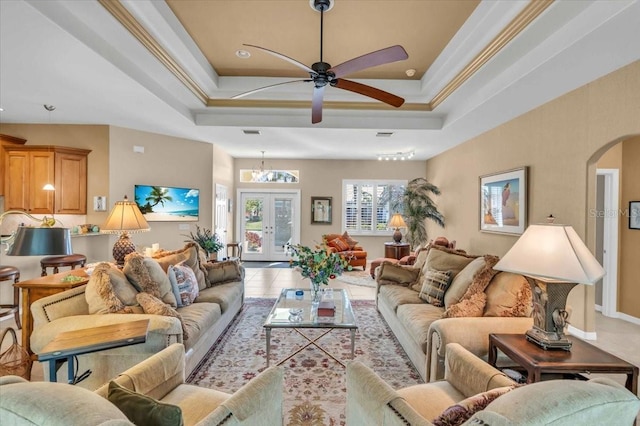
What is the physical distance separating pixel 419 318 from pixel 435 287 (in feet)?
1.88

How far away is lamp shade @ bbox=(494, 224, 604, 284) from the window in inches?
265

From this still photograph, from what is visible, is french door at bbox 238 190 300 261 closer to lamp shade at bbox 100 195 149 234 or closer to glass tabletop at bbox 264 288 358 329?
glass tabletop at bbox 264 288 358 329

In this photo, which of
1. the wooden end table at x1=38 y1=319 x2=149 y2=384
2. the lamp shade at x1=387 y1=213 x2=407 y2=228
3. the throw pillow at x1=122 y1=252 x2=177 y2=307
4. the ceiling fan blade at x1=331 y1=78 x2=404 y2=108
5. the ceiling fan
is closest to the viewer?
the wooden end table at x1=38 y1=319 x2=149 y2=384

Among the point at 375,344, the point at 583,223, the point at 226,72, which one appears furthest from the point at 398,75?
the point at 375,344

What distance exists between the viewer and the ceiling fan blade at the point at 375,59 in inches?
93.6

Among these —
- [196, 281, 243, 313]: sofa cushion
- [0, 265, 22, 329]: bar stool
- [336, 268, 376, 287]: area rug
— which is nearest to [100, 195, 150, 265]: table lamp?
[196, 281, 243, 313]: sofa cushion

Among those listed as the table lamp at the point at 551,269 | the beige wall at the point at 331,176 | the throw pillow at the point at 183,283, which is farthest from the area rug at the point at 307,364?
the beige wall at the point at 331,176

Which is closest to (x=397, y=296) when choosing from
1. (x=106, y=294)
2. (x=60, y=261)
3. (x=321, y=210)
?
(x=106, y=294)

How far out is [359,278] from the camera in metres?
6.70

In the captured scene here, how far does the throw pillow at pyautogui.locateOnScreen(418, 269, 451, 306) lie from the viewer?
3.24 metres

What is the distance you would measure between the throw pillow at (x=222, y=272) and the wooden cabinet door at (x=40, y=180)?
333 centimetres

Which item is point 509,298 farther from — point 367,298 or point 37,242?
point 37,242

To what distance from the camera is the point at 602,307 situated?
443 centimetres

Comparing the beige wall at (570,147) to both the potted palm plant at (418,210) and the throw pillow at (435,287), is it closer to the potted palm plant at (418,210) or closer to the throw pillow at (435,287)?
the throw pillow at (435,287)
